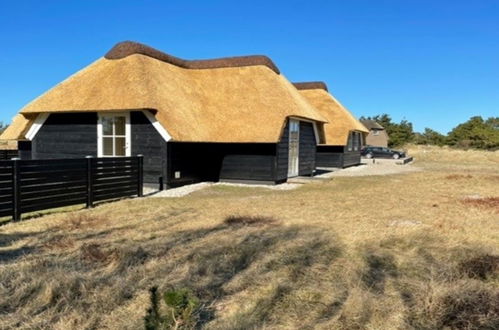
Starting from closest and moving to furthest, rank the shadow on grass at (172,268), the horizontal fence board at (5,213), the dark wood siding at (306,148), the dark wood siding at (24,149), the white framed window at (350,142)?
1. the shadow on grass at (172,268)
2. the horizontal fence board at (5,213)
3. the dark wood siding at (306,148)
4. the dark wood siding at (24,149)
5. the white framed window at (350,142)

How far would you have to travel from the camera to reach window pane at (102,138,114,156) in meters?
14.8

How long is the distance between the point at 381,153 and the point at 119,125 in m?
33.2

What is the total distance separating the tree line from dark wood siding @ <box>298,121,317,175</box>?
50.6m

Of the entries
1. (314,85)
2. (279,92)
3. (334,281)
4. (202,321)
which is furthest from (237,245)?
(314,85)

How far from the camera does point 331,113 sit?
91.6 ft

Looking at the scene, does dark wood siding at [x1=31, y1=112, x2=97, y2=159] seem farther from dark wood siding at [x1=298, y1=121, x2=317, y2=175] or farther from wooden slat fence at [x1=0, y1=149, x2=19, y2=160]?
dark wood siding at [x1=298, y1=121, x2=317, y2=175]

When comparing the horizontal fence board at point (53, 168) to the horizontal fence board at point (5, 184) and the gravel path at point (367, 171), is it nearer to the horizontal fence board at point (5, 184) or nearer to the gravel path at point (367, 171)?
the horizontal fence board at point (5, 184)

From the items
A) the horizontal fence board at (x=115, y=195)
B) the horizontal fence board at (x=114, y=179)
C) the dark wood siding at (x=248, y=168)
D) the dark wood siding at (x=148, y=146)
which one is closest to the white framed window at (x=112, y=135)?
the dark wood siding at (x=148, y=146)

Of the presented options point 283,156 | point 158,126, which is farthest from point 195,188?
point 283,156

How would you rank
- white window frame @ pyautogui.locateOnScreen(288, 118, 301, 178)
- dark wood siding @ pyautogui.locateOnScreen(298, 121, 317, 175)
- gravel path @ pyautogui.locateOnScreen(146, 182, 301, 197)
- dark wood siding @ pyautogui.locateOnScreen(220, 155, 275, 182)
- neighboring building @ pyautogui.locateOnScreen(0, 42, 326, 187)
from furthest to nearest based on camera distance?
dark wood siding @ pyautogui.locateOnScreen(298, 121, 317, 175)
white window frame @ pyautogui.locateOnScreen(288, 118, 301, 178)
dark wood siding @ pyautogui.locateOnScreen(220, 155, 275, 182)
neighboring building @ pyautogui.locateOnScreen(0, 42, 326, 187)
gravel path @ pyautogui.locateOnScreen(146, 182, 301, 197)

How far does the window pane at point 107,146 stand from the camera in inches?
581

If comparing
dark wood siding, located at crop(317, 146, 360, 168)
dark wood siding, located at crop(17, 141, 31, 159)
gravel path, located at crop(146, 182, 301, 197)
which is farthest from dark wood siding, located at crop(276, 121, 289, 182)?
dark wood siding, located at crop(17, 141, 31, 159)

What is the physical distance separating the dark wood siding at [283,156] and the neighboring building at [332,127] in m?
10.1

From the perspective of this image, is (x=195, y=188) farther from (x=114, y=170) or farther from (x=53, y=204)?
(x=53, y=204)
